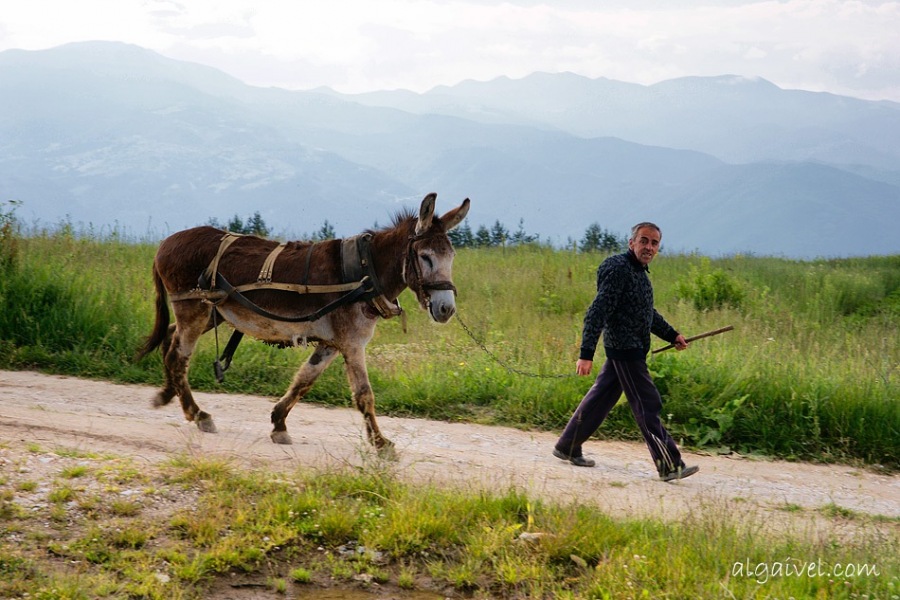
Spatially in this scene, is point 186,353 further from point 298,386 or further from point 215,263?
point 298,386

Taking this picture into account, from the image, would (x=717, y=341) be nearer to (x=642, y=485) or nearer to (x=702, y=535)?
(x=642, y=485)

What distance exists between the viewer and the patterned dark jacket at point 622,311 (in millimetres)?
6383

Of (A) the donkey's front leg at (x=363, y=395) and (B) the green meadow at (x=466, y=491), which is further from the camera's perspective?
(A) the donkey's front leg at (x=363, y=395)

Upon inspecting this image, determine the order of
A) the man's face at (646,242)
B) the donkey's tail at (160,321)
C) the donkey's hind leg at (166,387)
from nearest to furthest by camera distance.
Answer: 1. the man's face at (646,242)
2. the donkey's hind leg at (166,387)
3. the donkey's tail at (160,321)

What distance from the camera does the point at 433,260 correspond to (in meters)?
6.21

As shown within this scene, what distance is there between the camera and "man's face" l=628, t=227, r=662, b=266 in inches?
251

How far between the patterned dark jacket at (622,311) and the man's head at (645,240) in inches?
4.2

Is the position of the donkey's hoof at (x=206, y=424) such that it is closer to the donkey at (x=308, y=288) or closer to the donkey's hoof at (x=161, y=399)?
the donkey at (x=308, y=288)

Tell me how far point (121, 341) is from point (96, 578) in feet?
21.7

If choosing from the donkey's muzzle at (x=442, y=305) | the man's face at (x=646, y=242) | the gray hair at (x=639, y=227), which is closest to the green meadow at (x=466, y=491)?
the donkey's muzzle at (x=442, y=305)

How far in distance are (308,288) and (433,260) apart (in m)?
1.15

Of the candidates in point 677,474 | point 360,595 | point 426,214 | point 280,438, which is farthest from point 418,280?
point 360,595

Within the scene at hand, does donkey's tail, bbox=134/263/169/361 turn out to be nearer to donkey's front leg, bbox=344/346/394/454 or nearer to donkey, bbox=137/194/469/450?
donkey, bbox=137/194/469/450

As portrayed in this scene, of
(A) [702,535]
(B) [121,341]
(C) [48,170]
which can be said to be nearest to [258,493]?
(A) [702,535]
